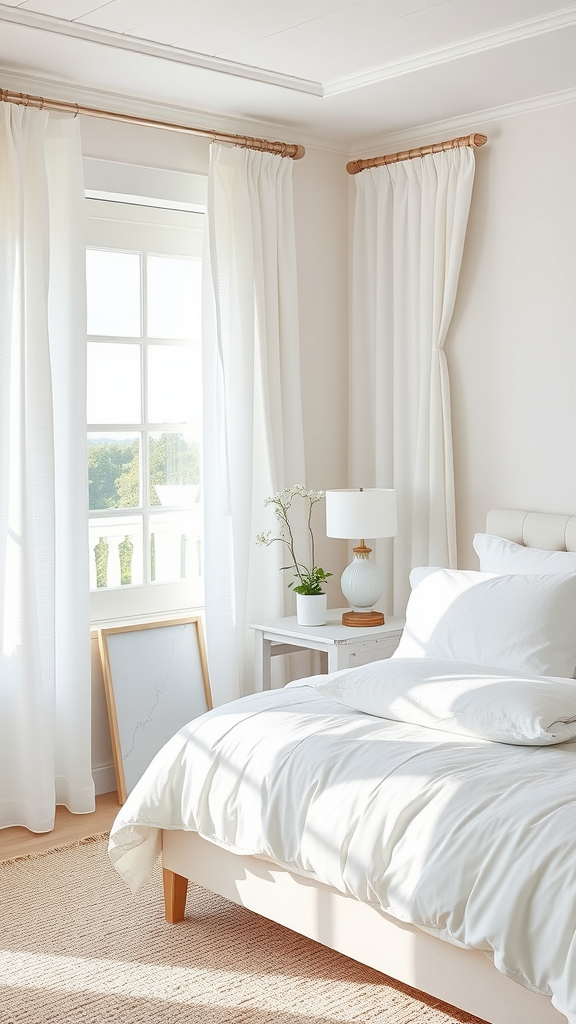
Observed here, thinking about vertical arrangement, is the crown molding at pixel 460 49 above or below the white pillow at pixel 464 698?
above

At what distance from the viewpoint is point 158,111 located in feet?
13.7

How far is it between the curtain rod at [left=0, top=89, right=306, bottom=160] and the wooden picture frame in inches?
76.1

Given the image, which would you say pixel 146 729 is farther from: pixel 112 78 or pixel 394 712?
pixel 112 78

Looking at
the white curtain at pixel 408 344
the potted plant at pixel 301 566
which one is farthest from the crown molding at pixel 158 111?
the potted plant at pixel 301 566

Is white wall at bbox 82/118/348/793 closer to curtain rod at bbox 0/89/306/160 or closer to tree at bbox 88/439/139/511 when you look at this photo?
curtain rod at bbox 0/89/306/160

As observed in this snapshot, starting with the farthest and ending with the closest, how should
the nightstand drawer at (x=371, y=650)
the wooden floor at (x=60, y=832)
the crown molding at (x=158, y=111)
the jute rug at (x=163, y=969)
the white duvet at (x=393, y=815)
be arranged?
1. the nightstand drawer at (x=371, y=650)
2. the crown molding at (x=158, y=111)
3. the wooden floor at (x=60, y=832)
4. the jute rug at (x=163, y=969)
5. the white duvet at (x=393, y=815)

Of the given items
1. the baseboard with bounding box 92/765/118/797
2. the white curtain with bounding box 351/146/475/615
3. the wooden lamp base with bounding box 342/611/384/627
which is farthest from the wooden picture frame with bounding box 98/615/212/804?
the white curtain with bounding box 351/146/475/615

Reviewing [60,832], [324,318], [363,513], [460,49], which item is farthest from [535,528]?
[60,832]

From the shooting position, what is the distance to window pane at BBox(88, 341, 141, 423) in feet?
14.1

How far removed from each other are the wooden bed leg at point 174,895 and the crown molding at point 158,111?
8.80ft

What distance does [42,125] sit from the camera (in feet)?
12.3

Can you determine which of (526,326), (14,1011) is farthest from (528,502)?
(14,1011)

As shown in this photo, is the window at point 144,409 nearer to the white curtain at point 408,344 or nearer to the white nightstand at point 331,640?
the white nightstand at point 331,640

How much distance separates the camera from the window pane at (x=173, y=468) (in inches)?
176
